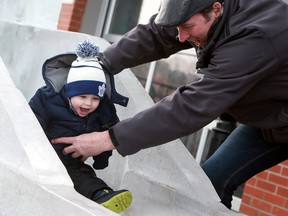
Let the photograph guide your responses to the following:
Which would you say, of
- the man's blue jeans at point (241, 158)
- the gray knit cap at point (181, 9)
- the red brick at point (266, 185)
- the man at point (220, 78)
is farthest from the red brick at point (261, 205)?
the gray knit cap at point (181, 9)

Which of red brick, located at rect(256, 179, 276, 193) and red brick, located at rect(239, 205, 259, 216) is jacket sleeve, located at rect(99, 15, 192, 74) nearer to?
red brick, located at rect(256, 179, 276, 193)

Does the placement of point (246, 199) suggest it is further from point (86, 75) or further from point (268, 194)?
point (86, 75)

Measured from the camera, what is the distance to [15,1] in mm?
4453

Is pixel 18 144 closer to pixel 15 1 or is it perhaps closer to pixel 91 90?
pixel 91 90

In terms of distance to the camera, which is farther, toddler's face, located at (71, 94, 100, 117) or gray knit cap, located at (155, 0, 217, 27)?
toddler's face, located at (71, 94, 100, 117)

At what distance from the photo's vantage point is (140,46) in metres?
3.50

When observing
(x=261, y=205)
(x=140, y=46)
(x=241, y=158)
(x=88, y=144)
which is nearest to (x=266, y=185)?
(x=261, y=205)

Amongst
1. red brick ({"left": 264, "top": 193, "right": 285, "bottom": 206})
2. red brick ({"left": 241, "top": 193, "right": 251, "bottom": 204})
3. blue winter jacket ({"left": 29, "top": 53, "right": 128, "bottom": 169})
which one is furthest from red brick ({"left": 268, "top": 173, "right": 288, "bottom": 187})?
blue winter jacket ({"left": 29, "top": 53, "right": 128, "bottom": 169})

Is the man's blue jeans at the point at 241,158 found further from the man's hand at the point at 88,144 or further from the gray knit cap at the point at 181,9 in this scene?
the gray knit cap at the point at 181,9

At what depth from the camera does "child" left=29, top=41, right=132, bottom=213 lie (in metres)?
3.17

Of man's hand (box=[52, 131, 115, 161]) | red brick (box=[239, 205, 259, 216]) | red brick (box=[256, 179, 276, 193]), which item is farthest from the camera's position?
red brick (box=[239, 205, 259, 216])

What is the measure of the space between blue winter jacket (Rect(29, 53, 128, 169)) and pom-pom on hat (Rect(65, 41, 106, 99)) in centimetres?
8

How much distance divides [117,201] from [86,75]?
0.73 m

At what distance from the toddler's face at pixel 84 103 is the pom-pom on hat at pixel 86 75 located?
27 millimetres
